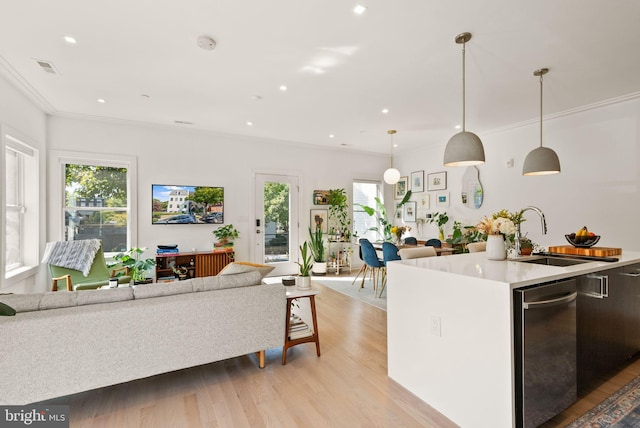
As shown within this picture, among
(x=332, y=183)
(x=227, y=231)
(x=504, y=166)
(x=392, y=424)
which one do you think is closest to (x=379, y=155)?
(x=332, y=183)

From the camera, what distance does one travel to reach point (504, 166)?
17.1ft

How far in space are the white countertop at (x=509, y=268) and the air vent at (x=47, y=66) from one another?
153 inches

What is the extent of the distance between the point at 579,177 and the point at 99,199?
280 inches

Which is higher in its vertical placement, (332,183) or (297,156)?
(297,156)

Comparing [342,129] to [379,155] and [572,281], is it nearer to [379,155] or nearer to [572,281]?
[379,155]

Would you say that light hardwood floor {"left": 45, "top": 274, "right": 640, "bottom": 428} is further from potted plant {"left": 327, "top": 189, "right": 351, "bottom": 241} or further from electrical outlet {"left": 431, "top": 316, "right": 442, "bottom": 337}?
potted plant {"left": 327, "top": 189, "right": 351, "bottom": 241}

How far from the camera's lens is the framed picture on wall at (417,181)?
671 cm

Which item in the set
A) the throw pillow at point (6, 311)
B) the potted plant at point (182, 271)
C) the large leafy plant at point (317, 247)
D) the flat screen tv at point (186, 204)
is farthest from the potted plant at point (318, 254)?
the throw pillow at point (6, 311)

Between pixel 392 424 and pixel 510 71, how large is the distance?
11.1ft

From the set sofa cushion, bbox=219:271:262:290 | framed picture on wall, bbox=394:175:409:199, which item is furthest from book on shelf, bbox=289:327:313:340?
framed picture on wall, bbox=394:175:409:199

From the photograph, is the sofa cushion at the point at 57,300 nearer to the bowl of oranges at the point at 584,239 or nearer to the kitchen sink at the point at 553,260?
the kitchen sink at the point at 553,260

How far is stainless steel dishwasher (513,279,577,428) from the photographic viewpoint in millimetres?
1577

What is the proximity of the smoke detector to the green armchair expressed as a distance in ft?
9.68

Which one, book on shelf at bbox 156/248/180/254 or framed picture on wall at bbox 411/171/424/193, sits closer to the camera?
book on shelf at bbox 156/248/180/254
